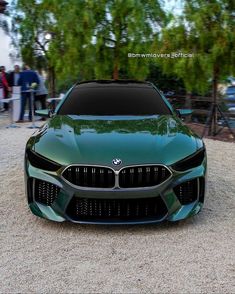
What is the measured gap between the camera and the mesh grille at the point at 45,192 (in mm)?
4316

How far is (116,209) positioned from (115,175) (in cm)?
34

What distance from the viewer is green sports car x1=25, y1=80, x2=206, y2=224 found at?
4184 millimetres

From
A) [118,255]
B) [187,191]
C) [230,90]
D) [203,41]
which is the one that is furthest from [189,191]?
[230,90]

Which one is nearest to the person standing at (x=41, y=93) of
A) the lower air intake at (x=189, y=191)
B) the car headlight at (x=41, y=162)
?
the car headlight at (x=41, y=162)

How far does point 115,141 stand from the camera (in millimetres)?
4504

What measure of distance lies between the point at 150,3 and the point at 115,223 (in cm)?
1047

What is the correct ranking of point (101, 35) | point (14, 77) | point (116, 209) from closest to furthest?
point (116, 209) < point (101, 35) < point (14, 77)

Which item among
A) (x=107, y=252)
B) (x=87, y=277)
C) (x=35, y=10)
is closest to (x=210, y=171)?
(x=107, y=252)

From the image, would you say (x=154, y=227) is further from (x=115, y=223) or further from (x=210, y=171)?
(x=210, y=171)

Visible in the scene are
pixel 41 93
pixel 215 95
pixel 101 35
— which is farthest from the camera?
pixel 41 93

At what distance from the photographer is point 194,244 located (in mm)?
4078

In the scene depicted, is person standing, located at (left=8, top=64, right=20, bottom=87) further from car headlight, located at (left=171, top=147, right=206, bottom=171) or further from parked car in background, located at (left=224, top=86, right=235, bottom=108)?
car headlight, located at (left=171, top=147, right=206, bottom=171)

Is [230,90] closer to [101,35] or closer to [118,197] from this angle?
[101,35]

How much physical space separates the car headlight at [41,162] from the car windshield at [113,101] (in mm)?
1362
